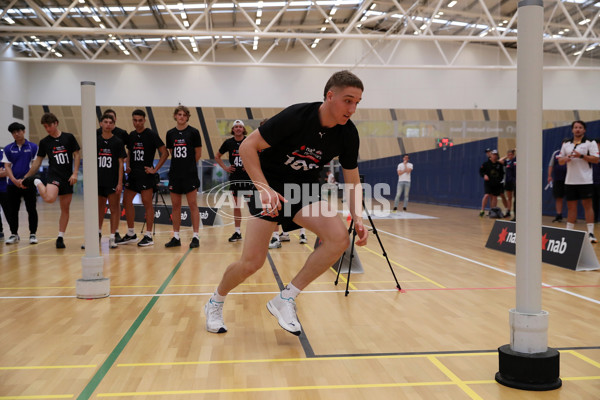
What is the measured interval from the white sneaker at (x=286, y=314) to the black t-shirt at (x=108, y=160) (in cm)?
439

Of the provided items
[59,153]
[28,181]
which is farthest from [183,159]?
[28,181]

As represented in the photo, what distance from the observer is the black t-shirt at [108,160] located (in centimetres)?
675

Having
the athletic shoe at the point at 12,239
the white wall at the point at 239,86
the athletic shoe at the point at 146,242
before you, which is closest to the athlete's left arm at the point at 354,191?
the athletic shoe at the point at 146,242

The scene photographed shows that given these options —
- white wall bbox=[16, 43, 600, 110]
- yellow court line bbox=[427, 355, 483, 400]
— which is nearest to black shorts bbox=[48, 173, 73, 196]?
yellow court line bbox=[427, 355, 483, 400]

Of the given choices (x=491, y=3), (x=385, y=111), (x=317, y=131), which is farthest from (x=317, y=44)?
(x=317, y=131)

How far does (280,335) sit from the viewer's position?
124 inches

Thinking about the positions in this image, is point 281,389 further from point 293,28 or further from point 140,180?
point 293,28

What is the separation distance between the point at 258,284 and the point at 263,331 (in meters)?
1.50

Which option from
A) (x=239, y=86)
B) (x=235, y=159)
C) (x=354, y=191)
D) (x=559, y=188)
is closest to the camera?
(x=354, y=191)

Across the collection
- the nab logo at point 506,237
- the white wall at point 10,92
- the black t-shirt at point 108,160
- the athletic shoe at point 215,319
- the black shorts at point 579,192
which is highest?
the white wall at point 10,92

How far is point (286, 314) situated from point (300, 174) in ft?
2.70

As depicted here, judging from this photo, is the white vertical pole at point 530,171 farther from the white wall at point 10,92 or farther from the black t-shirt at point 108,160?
the white wall at point 10,92

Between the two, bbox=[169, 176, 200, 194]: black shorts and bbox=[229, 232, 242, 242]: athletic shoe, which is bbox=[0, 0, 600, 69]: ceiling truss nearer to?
bbox=[229, 232, 242, 242]: athletic shoe

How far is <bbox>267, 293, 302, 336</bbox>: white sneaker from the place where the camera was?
298 centimetres
